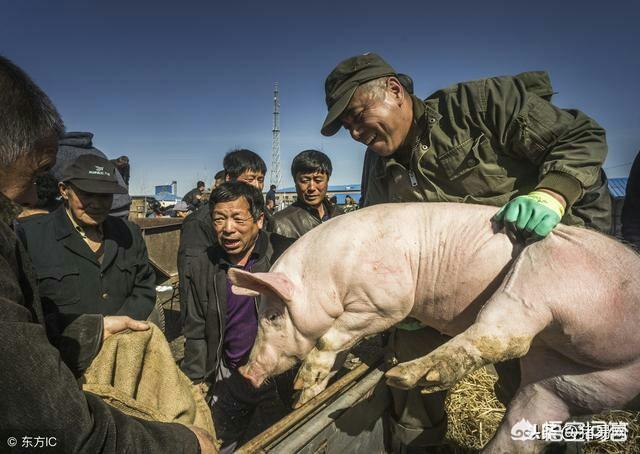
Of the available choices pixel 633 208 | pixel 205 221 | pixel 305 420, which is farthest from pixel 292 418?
pixel 633 208

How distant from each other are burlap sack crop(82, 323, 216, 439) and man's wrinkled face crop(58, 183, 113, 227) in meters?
1.42

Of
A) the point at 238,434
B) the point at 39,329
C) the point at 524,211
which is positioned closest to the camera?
the point at 39,329

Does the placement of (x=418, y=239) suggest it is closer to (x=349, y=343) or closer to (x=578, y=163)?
(x=349, y=343)

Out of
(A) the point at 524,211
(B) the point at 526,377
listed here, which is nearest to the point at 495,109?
(A) the point at 524,211

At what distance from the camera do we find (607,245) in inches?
56.6

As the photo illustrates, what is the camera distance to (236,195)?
3.06 meters

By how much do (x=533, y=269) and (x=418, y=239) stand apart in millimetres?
493

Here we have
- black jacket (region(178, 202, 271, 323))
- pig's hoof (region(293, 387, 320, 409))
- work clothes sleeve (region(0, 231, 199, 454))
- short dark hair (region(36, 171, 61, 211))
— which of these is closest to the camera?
work clothes sleeve (region(0, 231, 199, 454))

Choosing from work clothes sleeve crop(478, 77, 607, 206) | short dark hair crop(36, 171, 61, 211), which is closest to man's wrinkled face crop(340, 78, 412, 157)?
work clothes sleeve crop(478, 77, 607, 206)

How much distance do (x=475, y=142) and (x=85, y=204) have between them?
9.69 ft

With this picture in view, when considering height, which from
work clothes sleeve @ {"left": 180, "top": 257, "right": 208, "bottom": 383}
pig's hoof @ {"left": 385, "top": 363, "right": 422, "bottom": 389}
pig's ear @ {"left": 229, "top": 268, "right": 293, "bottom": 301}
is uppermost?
pig's ear @ {"left": 229, "top": 268, "right": 293, "bottom": 301}

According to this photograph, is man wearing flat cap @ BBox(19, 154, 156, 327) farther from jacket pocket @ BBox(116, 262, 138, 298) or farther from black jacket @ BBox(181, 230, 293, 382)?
black jacket @ BBox(181, 230, 293, 382)

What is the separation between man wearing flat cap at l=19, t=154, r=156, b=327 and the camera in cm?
269

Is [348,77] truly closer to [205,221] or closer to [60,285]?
[205,221]
